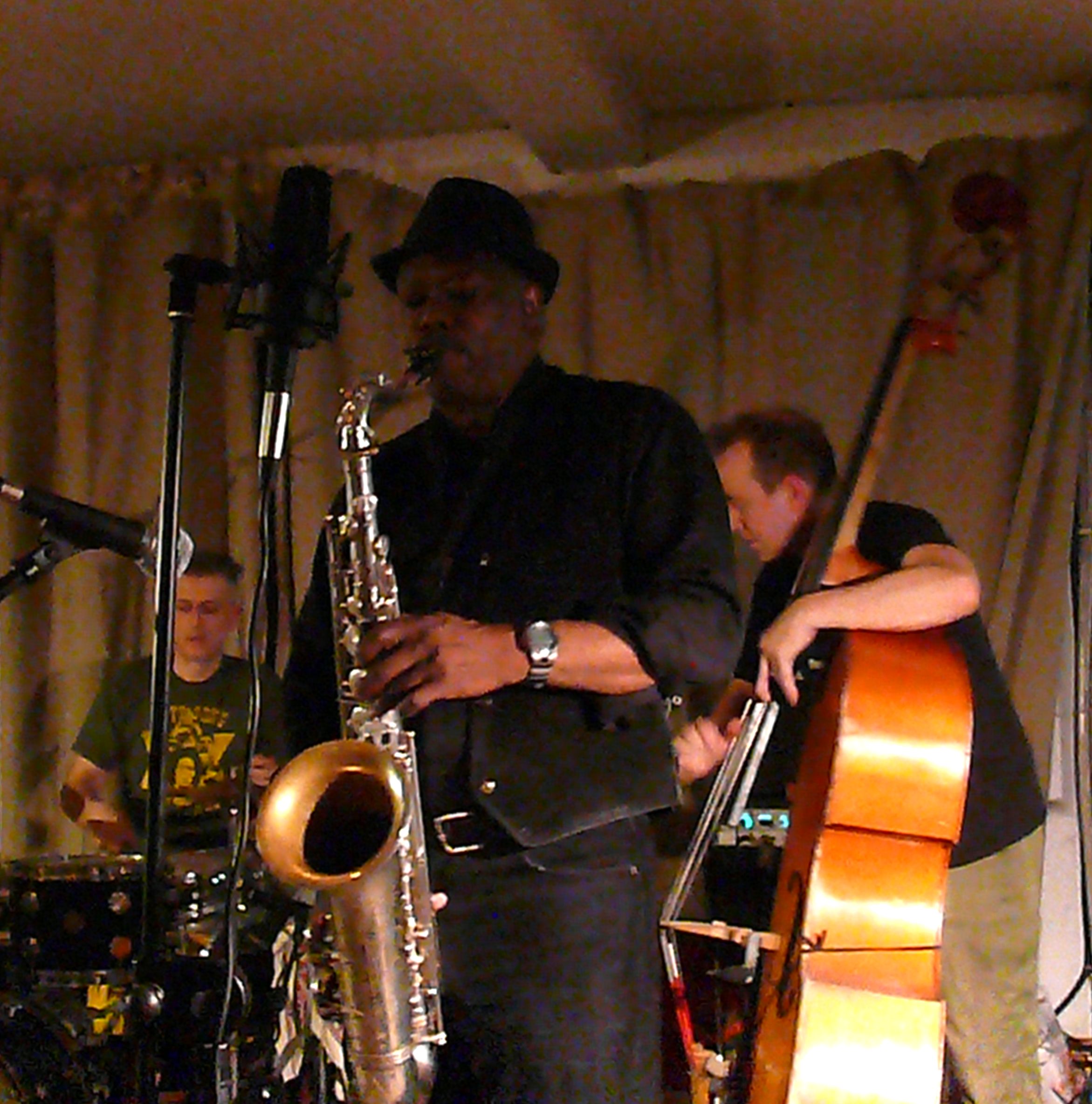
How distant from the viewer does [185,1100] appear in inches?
75.0

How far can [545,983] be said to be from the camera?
1.43 metres

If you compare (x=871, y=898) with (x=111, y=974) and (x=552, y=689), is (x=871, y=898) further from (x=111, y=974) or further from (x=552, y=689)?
(x=111, y=974)

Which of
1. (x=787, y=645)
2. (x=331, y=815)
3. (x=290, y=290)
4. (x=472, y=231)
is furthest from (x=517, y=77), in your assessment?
(x=331, y=815)

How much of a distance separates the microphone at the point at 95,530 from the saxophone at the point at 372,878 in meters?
0.41

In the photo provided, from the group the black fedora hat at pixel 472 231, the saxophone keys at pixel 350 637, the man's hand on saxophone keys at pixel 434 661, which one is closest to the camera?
the man's hand on saxophone keys at pixel 434 661

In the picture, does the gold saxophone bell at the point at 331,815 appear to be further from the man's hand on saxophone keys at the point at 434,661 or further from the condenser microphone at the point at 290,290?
the condenser microphone at the point at 290,290

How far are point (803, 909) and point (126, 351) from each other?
78.6 inches

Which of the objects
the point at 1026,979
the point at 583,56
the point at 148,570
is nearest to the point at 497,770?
the point at 148,570

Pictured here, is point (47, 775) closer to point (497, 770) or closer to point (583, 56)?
point (497, 770)

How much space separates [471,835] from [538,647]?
25 centimetres

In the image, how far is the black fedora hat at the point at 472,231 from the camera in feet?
5.60

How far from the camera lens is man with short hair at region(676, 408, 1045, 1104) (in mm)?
2082

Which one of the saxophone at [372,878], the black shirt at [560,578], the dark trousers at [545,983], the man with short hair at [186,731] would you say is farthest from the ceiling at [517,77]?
the dark trousers at [545,983]

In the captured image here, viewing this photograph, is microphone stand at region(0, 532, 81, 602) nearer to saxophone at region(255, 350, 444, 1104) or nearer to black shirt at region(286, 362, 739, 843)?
black shirt at region(286, 362, 739, 843)
